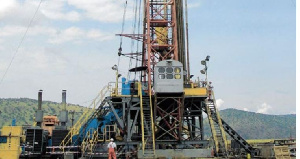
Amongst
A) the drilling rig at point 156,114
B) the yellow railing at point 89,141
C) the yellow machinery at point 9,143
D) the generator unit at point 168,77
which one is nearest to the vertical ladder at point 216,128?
the drilling rig at point 156,114

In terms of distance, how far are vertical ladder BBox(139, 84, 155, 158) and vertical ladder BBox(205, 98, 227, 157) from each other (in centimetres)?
592

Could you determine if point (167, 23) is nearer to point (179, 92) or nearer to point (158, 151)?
point (179, 92)

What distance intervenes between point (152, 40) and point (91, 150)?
43.6ft

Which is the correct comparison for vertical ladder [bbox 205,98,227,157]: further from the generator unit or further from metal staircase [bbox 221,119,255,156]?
the generator unit

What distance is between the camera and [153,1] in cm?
3850

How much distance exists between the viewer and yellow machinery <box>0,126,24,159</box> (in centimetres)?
2880

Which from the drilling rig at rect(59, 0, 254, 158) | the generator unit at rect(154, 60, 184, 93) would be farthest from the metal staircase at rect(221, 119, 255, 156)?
the generator unit at rect(154, 60, 184, 93)

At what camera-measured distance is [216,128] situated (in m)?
36.1

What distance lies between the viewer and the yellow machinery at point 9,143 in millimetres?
28797

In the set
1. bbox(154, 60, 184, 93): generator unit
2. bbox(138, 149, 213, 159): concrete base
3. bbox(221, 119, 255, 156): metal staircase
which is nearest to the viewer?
bbox(138, 149, 213, 159): concrete base

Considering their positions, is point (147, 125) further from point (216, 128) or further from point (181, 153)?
point (216, 128)

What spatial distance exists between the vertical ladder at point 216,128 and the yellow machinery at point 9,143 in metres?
17.3

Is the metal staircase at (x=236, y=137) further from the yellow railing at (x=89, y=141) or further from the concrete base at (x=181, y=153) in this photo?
the yellow railing at (x=89, y=141)
